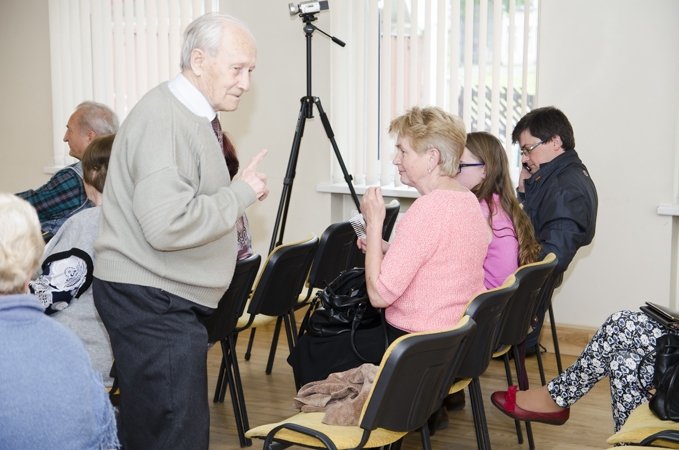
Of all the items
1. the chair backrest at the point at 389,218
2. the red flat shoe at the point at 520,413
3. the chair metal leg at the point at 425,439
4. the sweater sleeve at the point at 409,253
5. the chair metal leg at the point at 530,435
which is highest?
the sweater sleeve at the point at 409,253

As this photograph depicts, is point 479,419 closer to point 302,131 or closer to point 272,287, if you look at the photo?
point 272,287

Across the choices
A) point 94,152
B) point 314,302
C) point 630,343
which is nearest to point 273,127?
point 314,302

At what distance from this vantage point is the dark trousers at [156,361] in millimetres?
2330

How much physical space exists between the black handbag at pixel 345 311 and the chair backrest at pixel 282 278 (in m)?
0.38

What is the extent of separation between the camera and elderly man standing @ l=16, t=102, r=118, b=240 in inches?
158

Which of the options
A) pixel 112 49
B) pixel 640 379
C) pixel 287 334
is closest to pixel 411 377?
pixel 640 379

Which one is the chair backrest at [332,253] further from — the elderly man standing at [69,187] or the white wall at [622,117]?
the white wall at [622,117]

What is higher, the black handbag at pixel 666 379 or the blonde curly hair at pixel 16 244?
the blonde curly hair at pixel 16 244

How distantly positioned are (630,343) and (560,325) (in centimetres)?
193

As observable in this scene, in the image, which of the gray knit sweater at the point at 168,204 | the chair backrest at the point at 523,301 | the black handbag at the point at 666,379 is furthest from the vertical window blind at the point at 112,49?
the black handbag at the point at 666,379

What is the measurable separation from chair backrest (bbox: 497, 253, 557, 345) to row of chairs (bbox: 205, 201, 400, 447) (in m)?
0.90

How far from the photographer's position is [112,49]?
6.04m

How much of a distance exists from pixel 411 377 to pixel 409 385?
1.0 inches

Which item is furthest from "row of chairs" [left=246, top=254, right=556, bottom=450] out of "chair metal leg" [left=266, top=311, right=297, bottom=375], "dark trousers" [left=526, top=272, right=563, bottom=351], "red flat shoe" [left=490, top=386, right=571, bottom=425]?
"chair metal leg" [left=266, top=311, right=297, bottom=375]
